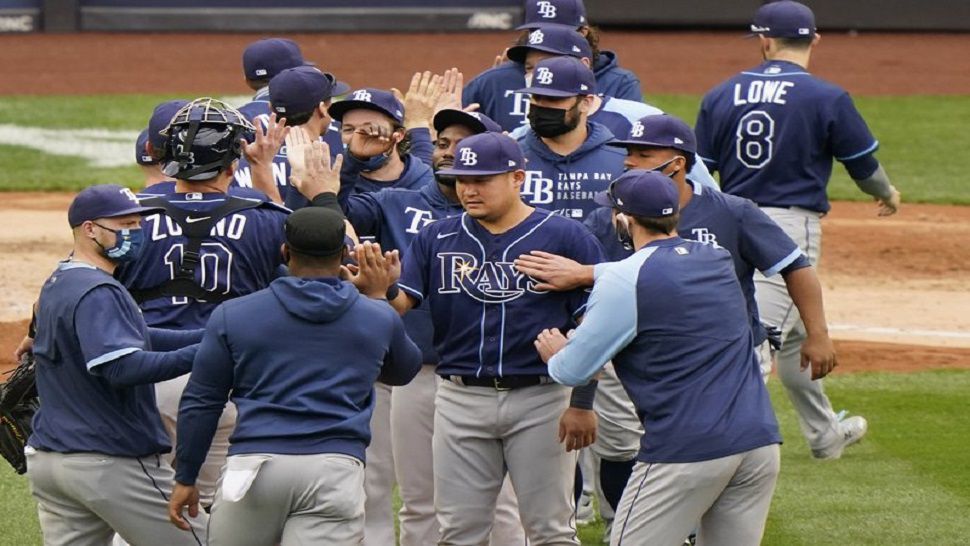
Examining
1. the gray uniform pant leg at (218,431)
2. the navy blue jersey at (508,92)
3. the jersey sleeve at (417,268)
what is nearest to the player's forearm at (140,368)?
the gray uniform pant leg at (218,431)

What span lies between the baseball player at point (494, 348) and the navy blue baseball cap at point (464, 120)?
576 mm

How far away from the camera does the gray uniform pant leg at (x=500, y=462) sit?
5523mm

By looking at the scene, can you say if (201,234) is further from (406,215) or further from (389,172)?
(389,172)

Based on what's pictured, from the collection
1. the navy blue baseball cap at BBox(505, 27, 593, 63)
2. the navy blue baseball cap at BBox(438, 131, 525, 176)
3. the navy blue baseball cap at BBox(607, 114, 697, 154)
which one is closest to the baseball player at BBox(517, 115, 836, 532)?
the navy blue baseball cap at BBox(607, 114, 697, 154)

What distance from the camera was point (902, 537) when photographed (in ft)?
21.9

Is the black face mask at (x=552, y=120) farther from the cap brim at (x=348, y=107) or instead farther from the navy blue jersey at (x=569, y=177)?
the cap brim at (x=348, y=107)

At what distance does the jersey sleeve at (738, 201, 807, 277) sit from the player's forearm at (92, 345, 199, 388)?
2.12 metres

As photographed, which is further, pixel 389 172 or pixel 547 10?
pixel 547 10

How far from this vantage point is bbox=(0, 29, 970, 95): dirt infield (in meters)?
21.3

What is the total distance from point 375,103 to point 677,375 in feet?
6.11

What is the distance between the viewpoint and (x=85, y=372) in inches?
192

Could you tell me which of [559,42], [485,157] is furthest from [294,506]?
[559,42]

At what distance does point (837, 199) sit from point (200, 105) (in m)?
11.1

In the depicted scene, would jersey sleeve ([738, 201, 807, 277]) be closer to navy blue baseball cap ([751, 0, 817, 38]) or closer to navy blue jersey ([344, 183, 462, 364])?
navy blue jersey ([344, 183, 462, 364])
